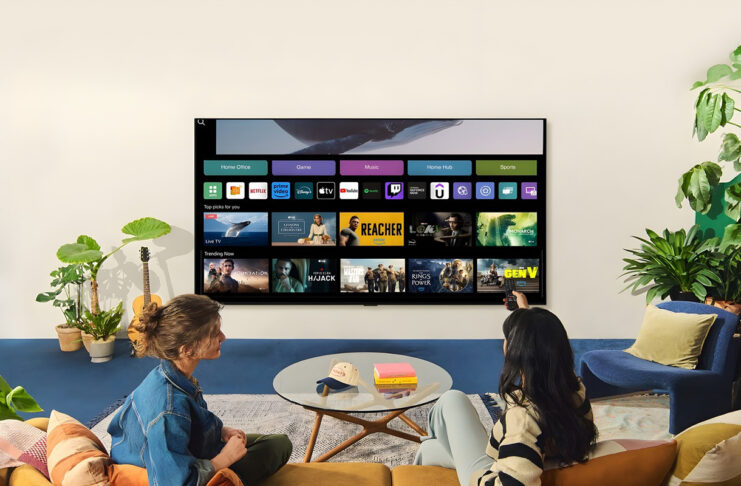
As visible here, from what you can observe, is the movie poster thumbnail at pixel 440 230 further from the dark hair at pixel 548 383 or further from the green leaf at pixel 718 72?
the dark hair at pixel 548 383

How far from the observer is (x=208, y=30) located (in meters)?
4.81

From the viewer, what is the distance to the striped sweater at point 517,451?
122cm

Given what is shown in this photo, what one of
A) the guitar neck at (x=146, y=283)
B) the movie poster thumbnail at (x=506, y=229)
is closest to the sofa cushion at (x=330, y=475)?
the movie poster thumbnail at (x=506, y=229)

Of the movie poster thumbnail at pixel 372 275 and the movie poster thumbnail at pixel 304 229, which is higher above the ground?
the movie poster thumbnail at pixel 304 229

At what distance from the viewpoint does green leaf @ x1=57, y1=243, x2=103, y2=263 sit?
4.34 meters

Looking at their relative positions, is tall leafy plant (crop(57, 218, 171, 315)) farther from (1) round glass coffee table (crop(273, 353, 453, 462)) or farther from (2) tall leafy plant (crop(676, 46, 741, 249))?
(2) tall leafy plant (crop(676, 46, 741, 249))

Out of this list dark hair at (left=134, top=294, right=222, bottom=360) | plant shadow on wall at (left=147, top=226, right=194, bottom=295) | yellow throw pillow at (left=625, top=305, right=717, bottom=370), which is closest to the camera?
dark hair at (left=134, top=294, right=222, bottom=360)

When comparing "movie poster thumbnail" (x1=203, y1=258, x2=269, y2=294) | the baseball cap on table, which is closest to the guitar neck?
"movie poster thumbnail" (x1=203, y1=258, x2=269, y2=294)

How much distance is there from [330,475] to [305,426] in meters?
1.40

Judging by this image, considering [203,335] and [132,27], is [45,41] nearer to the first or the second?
[132,27]

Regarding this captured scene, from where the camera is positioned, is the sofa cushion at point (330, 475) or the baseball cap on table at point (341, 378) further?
the baseball cap on table at point (341, 378)

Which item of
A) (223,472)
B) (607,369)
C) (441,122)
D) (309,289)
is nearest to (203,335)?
(223,472)

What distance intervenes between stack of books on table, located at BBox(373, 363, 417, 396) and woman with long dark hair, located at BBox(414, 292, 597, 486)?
1091 millimetres

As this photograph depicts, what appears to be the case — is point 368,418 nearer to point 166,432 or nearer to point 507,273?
point 166,432
